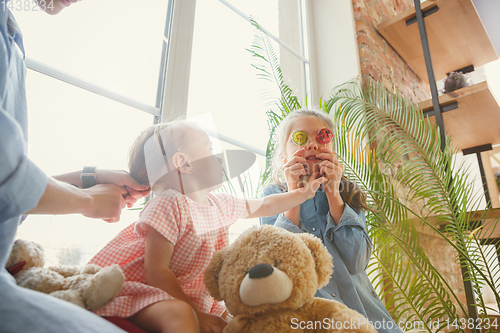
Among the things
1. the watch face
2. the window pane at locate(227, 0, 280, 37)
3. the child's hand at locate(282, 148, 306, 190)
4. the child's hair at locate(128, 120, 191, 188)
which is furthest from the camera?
the window pane at locate(227, 0, 280, 37)

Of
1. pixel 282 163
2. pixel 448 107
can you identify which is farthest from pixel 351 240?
pixel 448 107

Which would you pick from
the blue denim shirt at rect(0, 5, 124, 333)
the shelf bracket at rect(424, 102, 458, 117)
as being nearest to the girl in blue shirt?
the blue denim shirt at rect(0, 5, 124, 333)

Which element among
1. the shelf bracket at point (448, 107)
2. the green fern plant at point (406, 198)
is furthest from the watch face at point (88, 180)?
the shelf bracket at point (448, 107)

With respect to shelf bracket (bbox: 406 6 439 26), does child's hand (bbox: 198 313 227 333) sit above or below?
below

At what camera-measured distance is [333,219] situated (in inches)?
45.7

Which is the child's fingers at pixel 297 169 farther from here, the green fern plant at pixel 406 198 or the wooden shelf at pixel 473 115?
the wooden shelf at pixel 473 115

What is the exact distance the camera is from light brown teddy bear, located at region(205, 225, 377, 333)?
582 mm

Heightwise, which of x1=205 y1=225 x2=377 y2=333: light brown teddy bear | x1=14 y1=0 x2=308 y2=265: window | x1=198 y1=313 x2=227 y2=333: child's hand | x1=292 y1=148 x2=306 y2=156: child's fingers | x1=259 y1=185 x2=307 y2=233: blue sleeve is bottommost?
x1=198 y1=313 x2=227 y2=333: child's hand

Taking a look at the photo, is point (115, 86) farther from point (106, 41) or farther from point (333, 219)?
point (333, 219)

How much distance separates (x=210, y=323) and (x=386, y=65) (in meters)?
3.02

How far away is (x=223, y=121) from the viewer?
6.05 feet

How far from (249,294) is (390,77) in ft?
9.81

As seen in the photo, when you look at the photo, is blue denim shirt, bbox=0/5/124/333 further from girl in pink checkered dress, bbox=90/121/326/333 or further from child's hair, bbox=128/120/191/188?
child's hair, bbox=128/120/191/188

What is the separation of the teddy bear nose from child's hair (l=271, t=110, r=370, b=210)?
31.4 inches
